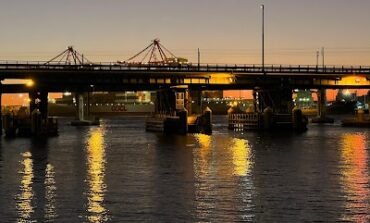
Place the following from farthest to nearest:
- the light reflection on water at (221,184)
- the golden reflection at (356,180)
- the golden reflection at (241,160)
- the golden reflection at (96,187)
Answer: the golden reflection at (241,160)
the golden reflection at (356,180)
the light reflection on water at (221,184)
the golden reflection at (96,187)

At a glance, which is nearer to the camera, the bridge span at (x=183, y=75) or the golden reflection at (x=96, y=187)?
the golden reflection at (x=96, y=187)

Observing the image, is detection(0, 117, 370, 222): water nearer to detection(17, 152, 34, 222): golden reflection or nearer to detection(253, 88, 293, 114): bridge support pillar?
detection(17, 152, 34, 222): golden reflection

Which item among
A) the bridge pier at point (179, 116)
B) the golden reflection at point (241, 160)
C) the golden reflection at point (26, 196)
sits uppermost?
the bridge pier at point (179, 116)

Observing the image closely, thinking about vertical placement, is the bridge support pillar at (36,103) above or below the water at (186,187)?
above

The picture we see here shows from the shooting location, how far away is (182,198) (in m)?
36.4

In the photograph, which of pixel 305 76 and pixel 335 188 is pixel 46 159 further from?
pixel 305 76

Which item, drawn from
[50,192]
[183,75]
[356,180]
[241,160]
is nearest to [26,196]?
[50,192]

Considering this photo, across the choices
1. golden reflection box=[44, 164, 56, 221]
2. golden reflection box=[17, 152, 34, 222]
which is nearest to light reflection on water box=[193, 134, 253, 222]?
golden reflection box=[44, 164, 56, 221]

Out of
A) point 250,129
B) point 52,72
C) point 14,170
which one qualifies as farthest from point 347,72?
point 14,170

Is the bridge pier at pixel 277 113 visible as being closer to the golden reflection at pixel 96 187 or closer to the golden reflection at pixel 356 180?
the golden reflection at pixel 356 180

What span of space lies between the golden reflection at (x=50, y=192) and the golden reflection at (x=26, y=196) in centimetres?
83

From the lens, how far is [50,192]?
1538 inches

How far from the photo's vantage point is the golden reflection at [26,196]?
31.7 meters

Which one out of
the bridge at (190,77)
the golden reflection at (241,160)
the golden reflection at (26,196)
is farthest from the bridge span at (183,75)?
the golden reflection at (26,196)
